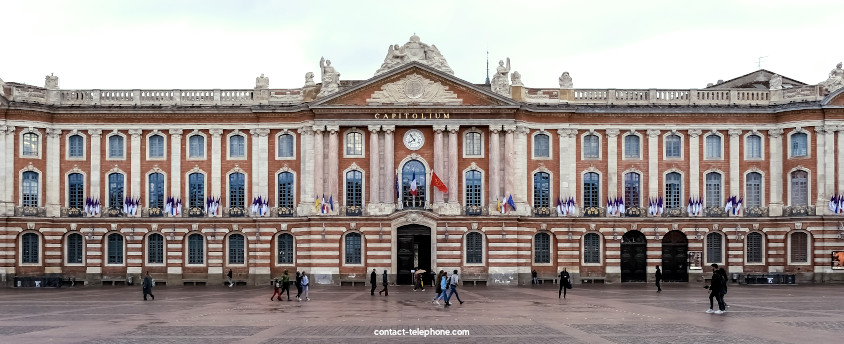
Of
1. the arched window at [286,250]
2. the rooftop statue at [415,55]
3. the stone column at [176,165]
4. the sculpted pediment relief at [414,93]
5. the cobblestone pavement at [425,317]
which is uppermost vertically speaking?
the rooftop statue at [415,55]

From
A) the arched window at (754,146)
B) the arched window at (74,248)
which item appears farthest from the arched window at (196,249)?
the arched window at (754,146)

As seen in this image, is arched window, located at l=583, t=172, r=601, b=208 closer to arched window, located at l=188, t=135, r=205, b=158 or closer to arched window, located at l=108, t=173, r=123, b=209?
arched window, located at l=188, t=135, r=205, b=158

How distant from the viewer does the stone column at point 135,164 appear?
74.2 meters

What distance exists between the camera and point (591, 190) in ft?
246

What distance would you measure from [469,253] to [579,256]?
28.3 feet

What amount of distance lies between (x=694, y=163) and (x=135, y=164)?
41.8 metres

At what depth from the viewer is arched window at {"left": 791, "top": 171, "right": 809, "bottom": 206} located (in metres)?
73.4

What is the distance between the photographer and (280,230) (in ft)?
243

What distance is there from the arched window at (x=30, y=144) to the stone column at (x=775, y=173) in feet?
178

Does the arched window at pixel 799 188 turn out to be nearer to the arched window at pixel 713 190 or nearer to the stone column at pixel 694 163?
the arched window at pixel 713 190

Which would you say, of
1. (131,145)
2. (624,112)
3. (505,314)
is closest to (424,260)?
(624,112)

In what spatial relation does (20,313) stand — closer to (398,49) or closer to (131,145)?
(131,145)

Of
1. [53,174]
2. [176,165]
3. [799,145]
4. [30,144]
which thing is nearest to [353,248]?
[176,165]

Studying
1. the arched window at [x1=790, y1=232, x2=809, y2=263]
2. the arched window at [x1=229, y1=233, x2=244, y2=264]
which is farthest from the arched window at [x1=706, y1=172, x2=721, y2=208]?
the arched window at [x1=229, y1=233, x2=244, y2=264]
